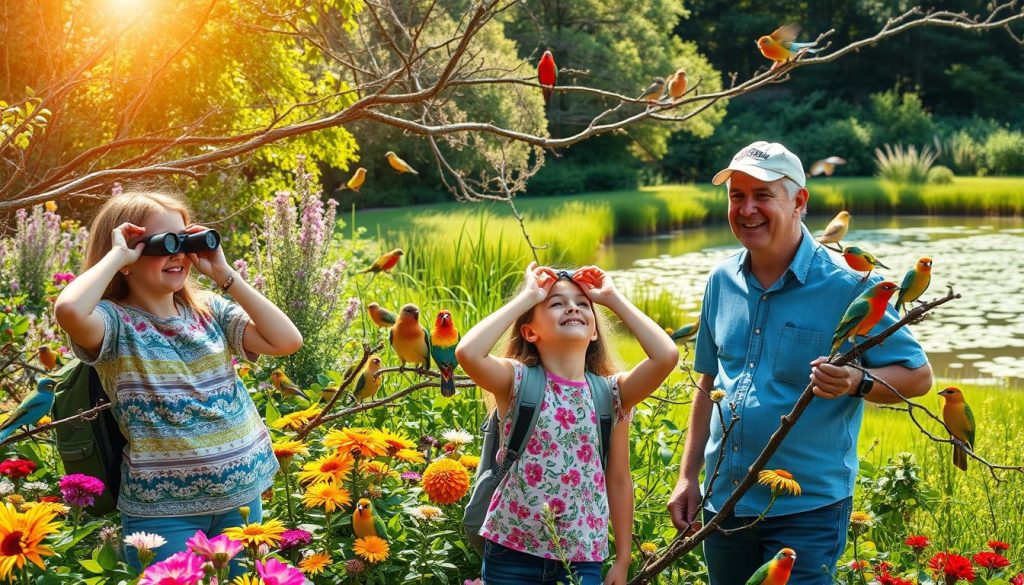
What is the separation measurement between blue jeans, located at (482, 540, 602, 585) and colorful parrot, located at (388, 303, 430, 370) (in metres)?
0.77

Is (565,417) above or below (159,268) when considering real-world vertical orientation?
below

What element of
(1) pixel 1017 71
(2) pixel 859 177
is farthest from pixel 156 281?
(1) pixel 1017 71

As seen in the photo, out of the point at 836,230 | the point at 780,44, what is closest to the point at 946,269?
the point at 780,44

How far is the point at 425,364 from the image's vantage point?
2.94 meters

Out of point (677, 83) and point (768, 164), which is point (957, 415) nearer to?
point (768, 164)

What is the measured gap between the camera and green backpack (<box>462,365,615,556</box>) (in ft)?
7.22

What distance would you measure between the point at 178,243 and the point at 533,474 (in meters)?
0.96

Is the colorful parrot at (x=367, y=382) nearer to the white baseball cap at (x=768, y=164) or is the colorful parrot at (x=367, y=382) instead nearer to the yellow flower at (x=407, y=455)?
the yellow flower at (x=407, y=455)

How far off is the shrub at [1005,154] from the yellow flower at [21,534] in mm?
27215

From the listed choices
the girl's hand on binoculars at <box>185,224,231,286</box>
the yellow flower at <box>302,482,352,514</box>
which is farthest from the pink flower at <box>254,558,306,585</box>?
the girl's hand on binoculars at <box>185,224,231,286</box>

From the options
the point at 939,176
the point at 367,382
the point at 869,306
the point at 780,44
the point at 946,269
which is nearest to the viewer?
the point at 869,306

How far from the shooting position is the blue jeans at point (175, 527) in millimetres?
2232

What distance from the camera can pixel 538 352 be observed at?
2.34m

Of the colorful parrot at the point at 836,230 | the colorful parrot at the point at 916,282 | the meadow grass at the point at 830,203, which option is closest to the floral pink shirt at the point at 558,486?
the colorful parrot at the point at 916,282
